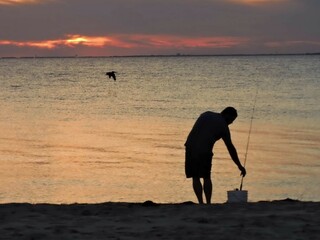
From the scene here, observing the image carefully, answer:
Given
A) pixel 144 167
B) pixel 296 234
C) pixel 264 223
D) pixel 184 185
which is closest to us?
pixel 296 234

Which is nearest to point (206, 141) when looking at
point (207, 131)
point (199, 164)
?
point (207, 131)

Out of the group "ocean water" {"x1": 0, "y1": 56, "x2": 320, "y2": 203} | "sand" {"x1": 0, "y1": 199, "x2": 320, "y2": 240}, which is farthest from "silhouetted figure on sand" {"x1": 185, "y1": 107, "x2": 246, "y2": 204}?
"ocean water" {"x1": 0, "y1": 56, "x2": 320, "y2": 203}

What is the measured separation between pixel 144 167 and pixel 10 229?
9.99 meters

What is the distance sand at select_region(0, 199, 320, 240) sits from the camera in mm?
6652

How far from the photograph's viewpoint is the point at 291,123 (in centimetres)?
2819

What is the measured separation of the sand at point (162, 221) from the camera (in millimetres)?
6652

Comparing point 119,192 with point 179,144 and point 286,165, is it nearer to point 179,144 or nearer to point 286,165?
point 286,165

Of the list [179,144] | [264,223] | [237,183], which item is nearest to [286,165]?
[237,183]

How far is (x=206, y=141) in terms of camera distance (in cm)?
887

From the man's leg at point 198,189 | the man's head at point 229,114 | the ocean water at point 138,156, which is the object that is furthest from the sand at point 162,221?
the ocean water at point 138,156

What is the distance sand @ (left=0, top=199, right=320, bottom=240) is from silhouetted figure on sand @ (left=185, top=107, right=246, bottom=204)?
821mm

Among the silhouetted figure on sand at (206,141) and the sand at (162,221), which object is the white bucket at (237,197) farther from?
the sand at (162,221)

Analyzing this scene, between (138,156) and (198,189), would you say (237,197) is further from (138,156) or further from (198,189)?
(138,156)

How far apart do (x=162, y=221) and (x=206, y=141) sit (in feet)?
6.11
